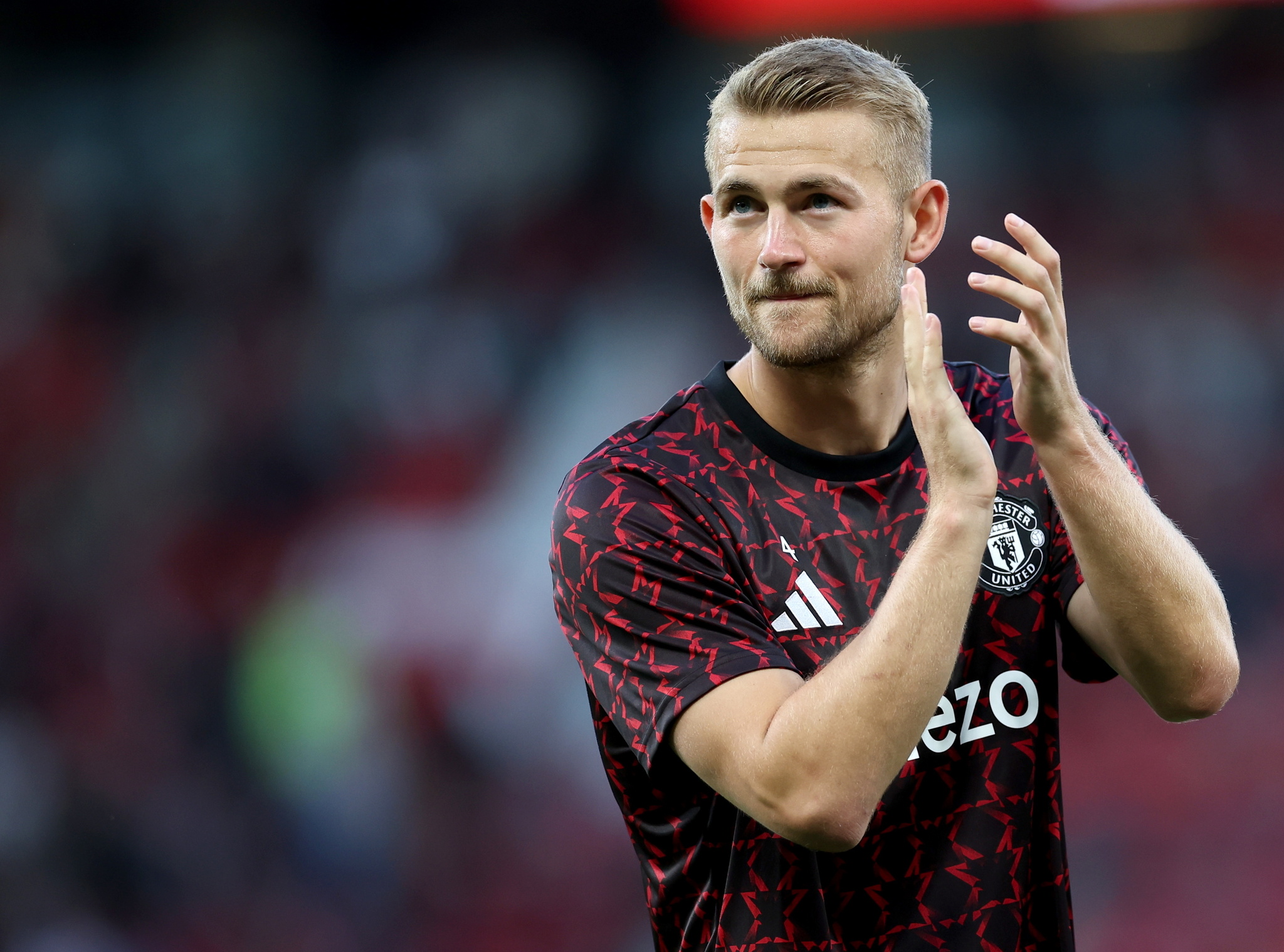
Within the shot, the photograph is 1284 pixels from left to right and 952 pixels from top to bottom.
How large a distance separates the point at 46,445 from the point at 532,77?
9.48 feet

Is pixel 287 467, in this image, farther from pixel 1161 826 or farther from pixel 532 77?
pixel 1161 826

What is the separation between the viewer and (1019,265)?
1.79 meters

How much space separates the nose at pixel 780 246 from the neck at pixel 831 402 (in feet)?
0.57

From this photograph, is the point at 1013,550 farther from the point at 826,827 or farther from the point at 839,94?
the point at 839,94

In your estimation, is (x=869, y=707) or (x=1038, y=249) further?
(x=1038, y=249)

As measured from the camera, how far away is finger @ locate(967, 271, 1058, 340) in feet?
5.69

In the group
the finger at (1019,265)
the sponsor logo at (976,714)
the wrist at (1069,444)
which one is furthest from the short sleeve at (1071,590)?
the finger at (1019,265)

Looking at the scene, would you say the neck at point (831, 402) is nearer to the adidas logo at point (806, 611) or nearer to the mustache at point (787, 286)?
the mustache at point (787, 286)

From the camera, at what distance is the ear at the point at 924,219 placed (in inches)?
87.8

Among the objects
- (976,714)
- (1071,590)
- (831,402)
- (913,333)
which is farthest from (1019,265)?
(976,714)

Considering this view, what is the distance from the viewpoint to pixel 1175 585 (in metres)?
1.91

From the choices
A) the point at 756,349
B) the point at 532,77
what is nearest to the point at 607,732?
the point at 756,349

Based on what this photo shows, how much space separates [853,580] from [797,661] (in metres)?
0.17

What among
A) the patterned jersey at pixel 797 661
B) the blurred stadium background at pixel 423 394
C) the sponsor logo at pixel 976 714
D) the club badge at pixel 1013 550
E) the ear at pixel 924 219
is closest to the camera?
the patterned jersey at pixel 797 661
